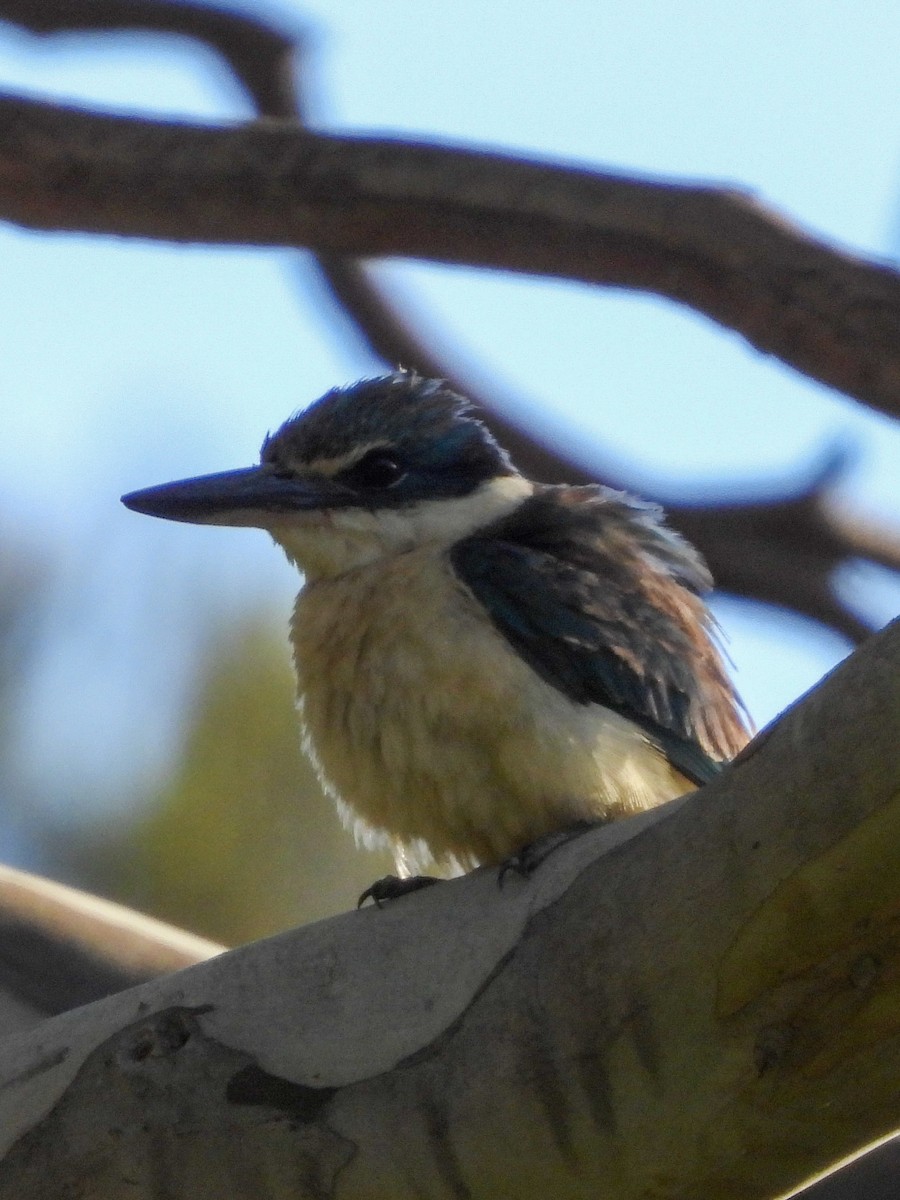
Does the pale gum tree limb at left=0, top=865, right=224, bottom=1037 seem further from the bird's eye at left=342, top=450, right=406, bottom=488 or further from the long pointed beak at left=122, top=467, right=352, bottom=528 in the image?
the bird's eye at left=342, top=450, right=406, bottom=488

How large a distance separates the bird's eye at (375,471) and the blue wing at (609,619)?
27 cm

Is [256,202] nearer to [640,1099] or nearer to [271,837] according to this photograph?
[640,1099]

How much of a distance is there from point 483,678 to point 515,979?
74 cm

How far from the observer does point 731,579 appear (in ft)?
18.7

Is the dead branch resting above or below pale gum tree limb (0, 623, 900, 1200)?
above

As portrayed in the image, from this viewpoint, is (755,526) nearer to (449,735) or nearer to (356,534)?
(356,534)

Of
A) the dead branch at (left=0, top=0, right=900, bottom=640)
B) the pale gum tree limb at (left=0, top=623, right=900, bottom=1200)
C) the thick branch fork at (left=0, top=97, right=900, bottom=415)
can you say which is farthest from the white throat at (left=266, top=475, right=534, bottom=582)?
the dead branch at (left=0, top=0, right=900, bottom=640)

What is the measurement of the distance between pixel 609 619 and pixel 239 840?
3.62 meters

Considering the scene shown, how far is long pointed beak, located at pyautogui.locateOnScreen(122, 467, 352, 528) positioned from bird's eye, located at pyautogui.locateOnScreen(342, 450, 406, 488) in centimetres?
8

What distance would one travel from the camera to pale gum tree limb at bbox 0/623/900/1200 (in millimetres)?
2148

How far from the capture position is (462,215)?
392 cm

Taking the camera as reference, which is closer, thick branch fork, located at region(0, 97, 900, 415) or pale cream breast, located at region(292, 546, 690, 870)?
pale cream breast, located at region(292, 546, 690, 870)

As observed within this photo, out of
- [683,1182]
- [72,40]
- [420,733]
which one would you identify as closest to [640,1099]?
[683,1182]

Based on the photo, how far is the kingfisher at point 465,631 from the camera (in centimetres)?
303
